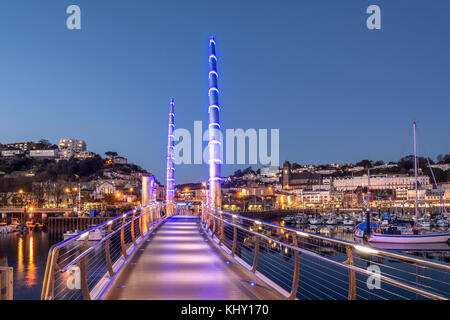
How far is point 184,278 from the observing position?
24.3ft

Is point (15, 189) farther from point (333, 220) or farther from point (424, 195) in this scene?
point (424, 195)

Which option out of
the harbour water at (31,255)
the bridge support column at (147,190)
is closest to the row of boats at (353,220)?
the harbour water at (31,255)

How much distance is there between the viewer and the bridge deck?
6188 mm

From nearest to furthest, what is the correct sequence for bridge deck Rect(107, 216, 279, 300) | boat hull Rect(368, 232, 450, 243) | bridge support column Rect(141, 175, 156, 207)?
bridge deck Rect(107, 216, 279, 300) → bridge support column Rect(141, 175, 156, 207) → boat hull Rect(368, 232, 450, 243)

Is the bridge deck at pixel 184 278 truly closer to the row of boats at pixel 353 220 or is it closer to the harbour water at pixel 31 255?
the harbour water at pixel 31 255

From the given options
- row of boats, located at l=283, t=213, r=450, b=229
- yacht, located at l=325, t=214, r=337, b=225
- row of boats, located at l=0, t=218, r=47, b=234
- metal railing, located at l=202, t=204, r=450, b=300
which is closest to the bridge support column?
metal railing, located at l=202, t=204, r=450, b=300

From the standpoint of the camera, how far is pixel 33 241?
56125 millimetres

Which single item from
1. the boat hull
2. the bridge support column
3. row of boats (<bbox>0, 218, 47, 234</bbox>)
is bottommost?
row of boats (<bbox>0, 218, 47, 234</bbox>)

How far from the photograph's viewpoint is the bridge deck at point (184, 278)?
6.19 m

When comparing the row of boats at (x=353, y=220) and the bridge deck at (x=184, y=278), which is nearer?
the bridge deck at (x=184, y=278)

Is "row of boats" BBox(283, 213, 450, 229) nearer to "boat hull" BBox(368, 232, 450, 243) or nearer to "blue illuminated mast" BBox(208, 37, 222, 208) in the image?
"boat hull" BBox(368, 232, 450, 243)

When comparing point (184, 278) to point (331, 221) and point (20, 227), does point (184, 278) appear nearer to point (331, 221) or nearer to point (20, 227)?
point (20, 227)

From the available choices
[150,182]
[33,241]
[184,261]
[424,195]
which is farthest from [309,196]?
[184,261]

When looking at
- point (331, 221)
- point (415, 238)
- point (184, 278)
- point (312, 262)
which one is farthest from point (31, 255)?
point (331, 221)
